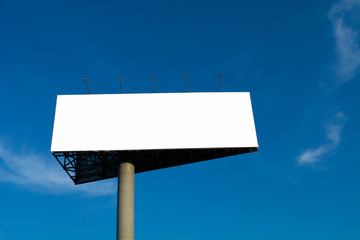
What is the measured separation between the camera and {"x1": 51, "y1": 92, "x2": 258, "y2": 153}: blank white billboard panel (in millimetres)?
Answer: 34094

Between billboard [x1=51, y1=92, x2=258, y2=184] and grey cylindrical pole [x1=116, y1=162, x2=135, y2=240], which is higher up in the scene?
billboard [x1=51, y1=92, x2=258, y2=184]

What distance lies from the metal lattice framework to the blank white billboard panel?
0.76m

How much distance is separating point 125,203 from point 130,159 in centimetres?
440

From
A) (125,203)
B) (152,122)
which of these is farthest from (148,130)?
(125,203)

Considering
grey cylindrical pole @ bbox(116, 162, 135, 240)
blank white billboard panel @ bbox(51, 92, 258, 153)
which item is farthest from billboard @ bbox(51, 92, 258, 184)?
grey cylindrical pole @ bbox(116, 162, 135, 240)

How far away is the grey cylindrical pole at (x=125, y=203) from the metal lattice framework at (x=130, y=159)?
48.7 inches

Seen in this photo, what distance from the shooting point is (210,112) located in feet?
118

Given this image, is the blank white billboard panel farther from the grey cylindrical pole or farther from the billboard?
the grey cylindrical pole

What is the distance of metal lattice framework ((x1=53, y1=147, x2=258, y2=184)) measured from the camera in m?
34.3

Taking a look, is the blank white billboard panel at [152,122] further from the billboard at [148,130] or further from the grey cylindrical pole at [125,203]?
the grey cylindrical pole at [125,203]

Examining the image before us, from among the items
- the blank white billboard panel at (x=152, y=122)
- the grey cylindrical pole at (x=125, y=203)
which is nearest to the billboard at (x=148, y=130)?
the blank white billboard panel at (x=152, y=122)

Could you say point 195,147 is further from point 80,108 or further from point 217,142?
point 80,108

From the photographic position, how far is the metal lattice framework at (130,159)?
1352 inches

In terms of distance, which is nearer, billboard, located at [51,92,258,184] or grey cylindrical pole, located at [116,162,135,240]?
grey cylindrical pole, located at [116,162,135,240]
